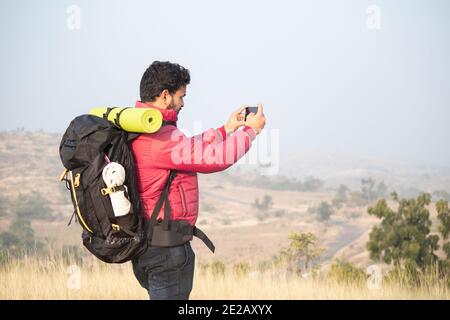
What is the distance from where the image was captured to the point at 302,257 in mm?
16000

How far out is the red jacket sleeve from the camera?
336cm

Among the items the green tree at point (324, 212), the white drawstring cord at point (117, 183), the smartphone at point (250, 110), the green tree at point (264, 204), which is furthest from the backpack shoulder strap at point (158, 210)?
the green tree at point (264, 204)

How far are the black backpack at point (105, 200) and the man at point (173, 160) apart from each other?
0.17 feet

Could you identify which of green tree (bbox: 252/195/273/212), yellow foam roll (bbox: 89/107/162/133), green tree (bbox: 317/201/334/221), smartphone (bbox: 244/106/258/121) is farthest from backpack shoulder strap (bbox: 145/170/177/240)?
green tree (bbox: 252/195/273/212)

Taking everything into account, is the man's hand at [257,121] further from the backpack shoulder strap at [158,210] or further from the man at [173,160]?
the backpack shoulder strap at [158,210]

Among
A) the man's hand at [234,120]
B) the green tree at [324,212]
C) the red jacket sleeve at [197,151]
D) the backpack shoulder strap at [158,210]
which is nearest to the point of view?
the red jacket sleeve at [197,151]

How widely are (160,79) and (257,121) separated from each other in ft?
1.78

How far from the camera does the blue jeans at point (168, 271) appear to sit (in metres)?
3.45

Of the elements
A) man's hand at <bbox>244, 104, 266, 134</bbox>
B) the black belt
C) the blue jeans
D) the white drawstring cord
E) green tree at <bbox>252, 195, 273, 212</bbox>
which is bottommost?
green tree at <bbox>252, 195, 273, 212</bbox>

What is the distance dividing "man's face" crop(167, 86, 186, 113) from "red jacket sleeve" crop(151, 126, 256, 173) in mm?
185

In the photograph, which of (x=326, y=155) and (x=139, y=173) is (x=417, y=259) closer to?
(x=139, y=173)

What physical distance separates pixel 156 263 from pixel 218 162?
601mm

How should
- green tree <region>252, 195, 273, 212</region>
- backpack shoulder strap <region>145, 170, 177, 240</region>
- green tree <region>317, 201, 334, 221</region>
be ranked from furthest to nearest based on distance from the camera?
green tree <region>252, 195, 273, 212</region>, green tree <region>317, 201, 334, 221</region>, backpack shoulder strap <region>145, 170, 177, 240</region>

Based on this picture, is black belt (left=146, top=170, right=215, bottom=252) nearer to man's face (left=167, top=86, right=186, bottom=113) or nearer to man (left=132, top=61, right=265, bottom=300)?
man (left=132, top=61, right=265, bottom=300)
